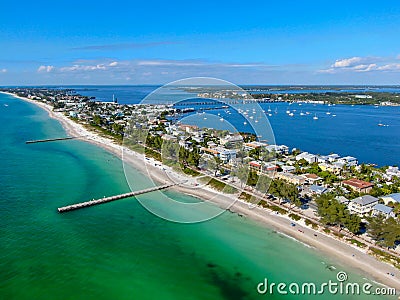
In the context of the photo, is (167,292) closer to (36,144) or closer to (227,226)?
(227,226)

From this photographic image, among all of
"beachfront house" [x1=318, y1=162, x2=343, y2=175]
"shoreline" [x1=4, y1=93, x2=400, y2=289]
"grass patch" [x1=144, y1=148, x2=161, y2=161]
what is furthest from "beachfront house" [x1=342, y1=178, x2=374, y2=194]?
"grass patch" [x1=144, y1=148, x2=161, y2=161]

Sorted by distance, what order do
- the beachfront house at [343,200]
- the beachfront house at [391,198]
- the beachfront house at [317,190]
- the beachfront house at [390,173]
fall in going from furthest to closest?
Answer: the beachfront house at [390,173] < the beachfront house at [317,190] < the beachfront house at [391,198] < the beachfront house at [343,200]

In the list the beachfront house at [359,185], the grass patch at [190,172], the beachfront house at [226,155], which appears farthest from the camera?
the beachfront house at [226,155]

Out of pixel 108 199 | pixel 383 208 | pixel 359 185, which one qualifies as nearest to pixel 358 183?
pixel 359 185

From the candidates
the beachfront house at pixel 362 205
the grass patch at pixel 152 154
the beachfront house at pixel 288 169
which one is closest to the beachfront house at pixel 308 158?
the beachfront house at pixel 288 169

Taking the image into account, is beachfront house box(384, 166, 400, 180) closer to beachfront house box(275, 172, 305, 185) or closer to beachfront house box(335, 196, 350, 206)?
beachfront house box(275, 172, 305, 185)

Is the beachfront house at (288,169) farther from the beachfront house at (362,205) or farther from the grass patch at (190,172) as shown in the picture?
the grass patch at (190,172)

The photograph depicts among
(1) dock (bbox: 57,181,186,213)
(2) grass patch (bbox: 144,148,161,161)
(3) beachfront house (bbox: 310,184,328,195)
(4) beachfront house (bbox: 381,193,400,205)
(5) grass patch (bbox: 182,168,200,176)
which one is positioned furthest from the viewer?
(2) grass patch (bbox: 144,148,161,161)
